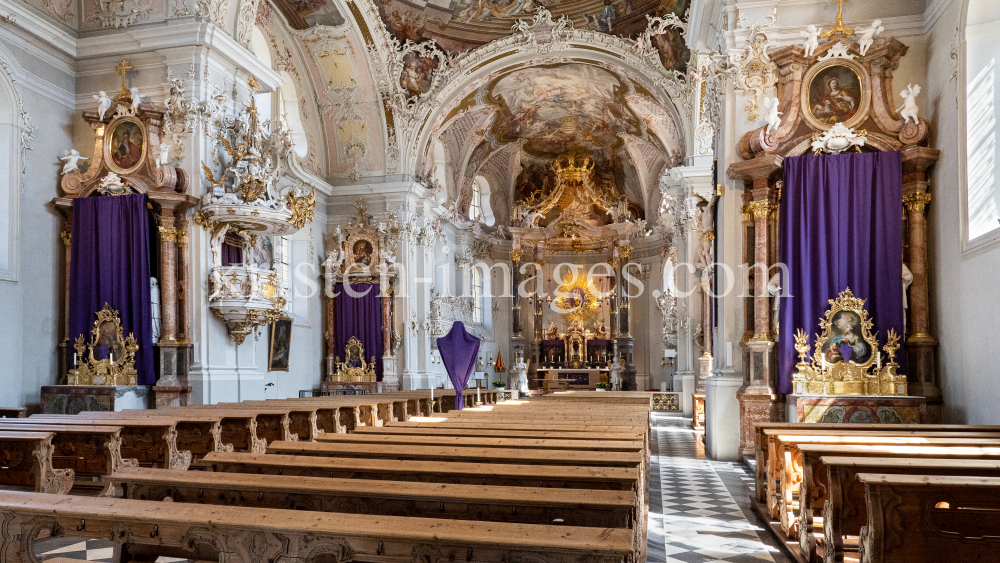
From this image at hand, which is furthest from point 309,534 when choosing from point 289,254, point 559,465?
point 289,254

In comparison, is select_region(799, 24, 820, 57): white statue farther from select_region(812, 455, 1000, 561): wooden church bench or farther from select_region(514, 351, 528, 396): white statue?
select_region(514, 351, 528, 396): white statue

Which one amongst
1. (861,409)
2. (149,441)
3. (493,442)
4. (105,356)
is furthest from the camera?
(105,356)

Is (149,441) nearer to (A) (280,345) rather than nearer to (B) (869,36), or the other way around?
(A) (280,345)

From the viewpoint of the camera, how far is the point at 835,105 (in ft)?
31.3

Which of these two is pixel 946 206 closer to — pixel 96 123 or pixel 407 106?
pixel 96 123

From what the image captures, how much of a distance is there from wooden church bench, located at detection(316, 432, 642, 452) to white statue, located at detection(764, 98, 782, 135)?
215 inches

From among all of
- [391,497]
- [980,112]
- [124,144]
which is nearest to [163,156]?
[124,144]

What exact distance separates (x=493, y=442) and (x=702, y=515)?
2.32m

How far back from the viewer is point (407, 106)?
1969 centimetres

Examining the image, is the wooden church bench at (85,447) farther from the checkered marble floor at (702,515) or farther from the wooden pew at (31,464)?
the checkered marble floor at (702,515)

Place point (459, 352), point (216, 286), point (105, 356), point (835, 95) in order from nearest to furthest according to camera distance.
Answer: point (835, 95)
point (459, 352)
point (105, 356)
point (216, 286)

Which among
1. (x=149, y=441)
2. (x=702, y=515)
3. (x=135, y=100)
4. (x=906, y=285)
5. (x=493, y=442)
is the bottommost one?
(x=702, y=515)

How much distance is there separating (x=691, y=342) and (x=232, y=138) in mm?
12462

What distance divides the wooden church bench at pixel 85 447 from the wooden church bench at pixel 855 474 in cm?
581
